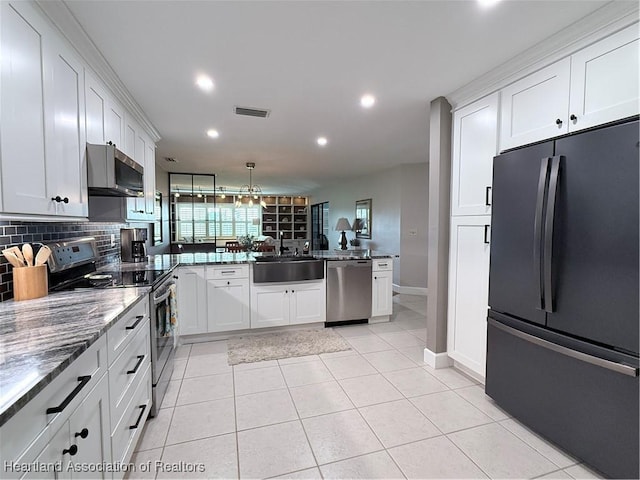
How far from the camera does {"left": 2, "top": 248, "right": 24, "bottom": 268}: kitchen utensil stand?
1507mm

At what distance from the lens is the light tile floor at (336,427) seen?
5.41ft

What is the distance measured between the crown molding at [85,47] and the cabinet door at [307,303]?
8.15ft

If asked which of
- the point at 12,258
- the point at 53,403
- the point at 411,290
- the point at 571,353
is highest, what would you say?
the point at 12,258

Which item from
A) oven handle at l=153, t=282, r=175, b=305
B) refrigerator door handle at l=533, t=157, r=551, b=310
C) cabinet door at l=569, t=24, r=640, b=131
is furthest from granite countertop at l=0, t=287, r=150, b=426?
cabinet door at l=569, t=24, r=640, b=131

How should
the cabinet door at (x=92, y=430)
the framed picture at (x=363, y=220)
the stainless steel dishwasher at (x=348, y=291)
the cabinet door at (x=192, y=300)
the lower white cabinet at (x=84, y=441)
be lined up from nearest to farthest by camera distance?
the lower white cabinet at (x=84, y=441)
the cabinet door at (x=92, y=430)
the cabinet door at (x=192, y=300)
the stainless steel dishwasher at (x=348, y=291)
the framed picture at (x=363, y=220)

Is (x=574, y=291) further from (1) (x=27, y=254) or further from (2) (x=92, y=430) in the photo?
(1) (x=27, y=254)

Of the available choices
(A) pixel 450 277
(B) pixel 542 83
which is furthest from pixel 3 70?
(A) pixel 450 277

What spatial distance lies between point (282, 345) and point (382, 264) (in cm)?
167

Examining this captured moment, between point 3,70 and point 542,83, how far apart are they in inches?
111

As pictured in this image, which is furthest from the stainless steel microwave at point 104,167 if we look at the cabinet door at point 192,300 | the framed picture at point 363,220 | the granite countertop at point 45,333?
the framed picture at point 363,220

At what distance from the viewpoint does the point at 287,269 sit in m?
3.60

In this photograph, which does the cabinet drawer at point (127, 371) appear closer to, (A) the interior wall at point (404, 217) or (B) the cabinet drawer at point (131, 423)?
(B) the cabinet drawer at point (131, 423)

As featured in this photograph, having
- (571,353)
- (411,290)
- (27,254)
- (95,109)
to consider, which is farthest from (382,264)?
(27,254)

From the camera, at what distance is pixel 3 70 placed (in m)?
1.21
